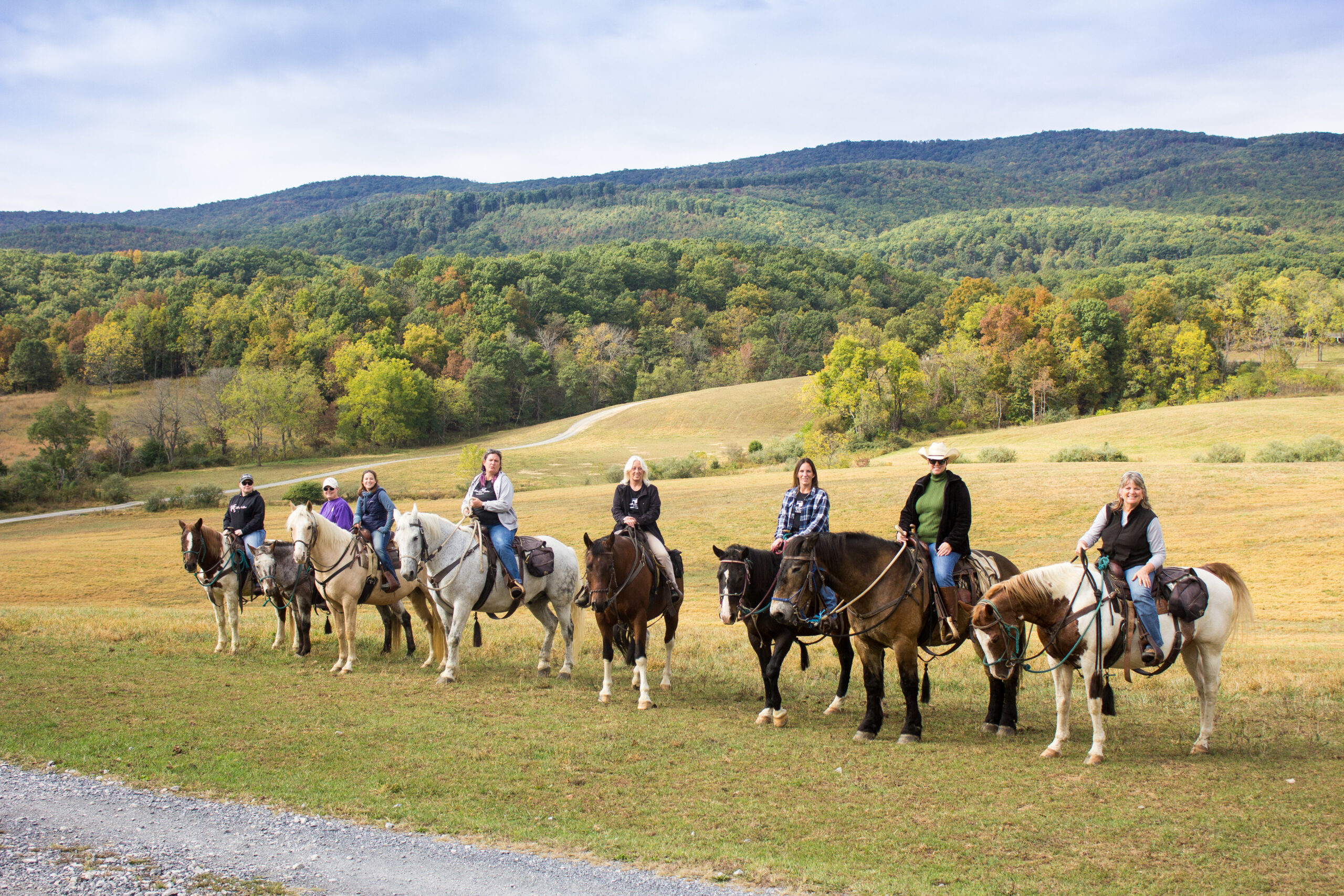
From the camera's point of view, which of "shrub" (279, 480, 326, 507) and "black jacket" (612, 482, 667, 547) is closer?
"black jacket" (612, 482, 667, 547)

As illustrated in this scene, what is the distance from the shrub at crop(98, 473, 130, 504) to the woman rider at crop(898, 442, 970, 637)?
60.1 meters

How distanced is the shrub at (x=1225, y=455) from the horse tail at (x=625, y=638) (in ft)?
135

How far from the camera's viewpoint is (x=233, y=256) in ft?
451

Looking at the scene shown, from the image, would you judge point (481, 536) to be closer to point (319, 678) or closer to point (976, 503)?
point (319, 678)

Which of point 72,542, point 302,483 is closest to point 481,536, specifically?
point 72,542

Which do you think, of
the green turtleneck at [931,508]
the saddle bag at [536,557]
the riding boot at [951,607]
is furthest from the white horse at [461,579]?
the riding boot at [951,607]

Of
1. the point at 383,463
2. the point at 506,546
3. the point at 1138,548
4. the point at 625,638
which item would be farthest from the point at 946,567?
the point at 383,463

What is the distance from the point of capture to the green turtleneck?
10078mm

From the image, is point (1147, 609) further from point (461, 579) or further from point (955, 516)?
point (461, 579)

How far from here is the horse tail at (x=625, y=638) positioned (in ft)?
39.3

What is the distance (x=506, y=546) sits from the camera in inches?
512

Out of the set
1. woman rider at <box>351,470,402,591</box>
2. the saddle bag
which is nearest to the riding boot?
the saddle bag

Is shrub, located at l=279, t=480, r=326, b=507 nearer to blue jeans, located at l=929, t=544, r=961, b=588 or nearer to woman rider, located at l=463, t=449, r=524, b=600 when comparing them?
woman rider, located at l=463, t=449, r=524, b=600

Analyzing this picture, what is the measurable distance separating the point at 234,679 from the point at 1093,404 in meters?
90.7
